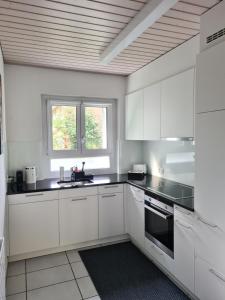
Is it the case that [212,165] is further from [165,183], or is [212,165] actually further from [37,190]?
[37,190]

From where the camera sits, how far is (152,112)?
116 inches

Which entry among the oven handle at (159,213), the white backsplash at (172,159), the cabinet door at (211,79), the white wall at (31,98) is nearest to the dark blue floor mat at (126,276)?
the oven handle at (159,213)

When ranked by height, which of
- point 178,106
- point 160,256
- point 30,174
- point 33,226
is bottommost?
point 160,256

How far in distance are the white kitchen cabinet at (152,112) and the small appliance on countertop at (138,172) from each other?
0.59m

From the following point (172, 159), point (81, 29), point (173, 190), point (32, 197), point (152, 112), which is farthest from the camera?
point (172, 159)

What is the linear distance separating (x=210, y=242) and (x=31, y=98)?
277cm

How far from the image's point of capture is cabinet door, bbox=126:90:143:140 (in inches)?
127

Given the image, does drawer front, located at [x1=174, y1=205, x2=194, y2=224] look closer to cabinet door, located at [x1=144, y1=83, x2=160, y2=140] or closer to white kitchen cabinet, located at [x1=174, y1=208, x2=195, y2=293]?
white kitchen cabinet, located at [x1=174, y1=208, x2=195, y2=293]

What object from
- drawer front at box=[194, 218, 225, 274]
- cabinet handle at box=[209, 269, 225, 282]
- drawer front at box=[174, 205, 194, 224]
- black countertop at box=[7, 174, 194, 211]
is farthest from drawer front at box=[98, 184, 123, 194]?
cabinet handle at box=[209, 269, 225, 282]

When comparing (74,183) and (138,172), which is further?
(138,172)

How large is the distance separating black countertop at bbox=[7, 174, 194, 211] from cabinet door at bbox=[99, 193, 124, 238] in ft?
0.74

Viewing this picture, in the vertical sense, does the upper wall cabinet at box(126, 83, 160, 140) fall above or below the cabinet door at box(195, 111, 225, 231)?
above

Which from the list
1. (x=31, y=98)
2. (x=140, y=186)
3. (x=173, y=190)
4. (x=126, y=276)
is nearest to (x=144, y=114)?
(x=140, y=186)

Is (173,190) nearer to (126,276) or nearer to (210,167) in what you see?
(210,167)
